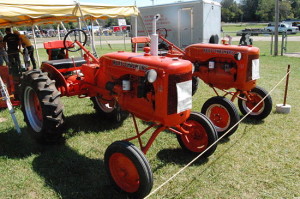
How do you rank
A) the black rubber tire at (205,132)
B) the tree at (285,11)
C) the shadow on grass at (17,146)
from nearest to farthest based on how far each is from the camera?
the black rubber tire at (205,132), the shadow on grass at (17,146), the tree at (285,11)

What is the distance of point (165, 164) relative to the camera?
3.52 meters

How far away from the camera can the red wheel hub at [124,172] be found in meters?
2.79

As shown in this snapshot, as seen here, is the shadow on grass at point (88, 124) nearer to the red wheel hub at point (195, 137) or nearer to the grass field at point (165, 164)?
the grass field at point (165, 164)

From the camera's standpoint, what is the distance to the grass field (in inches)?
118

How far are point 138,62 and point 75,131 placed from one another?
2.14m

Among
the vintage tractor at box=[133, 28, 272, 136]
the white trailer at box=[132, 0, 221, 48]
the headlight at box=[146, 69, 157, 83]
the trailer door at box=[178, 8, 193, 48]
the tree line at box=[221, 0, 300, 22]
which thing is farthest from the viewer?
the tree line at box=[221, 0, 300, 22]

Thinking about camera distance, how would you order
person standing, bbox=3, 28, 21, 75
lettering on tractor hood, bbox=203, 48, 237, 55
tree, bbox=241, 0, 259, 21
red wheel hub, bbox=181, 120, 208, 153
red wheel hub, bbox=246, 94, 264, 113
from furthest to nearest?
1. tree, bbox=241, 0, 259, 21
2. person standing, bbox=3, 28, 21, 75
3. red wheel hub, bbox=246, 94, 264, 113
4. lettering on tractor hood, bbox=203, 48, 237, 55
5. red wheel hub, bbox=181, 120, 208, 153

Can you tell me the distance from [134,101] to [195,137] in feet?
3.39

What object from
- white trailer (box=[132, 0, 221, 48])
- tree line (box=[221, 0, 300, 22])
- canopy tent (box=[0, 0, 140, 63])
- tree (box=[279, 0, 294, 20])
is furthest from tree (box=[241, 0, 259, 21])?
canopy tent (box=[0, 0, 140, 63])

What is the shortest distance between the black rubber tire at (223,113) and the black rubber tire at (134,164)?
1906 mm

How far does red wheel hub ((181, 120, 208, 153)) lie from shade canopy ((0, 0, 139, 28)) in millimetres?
3356

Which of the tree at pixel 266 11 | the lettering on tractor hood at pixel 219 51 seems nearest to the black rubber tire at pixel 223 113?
the lettering on tractor hood at pixel 219 51

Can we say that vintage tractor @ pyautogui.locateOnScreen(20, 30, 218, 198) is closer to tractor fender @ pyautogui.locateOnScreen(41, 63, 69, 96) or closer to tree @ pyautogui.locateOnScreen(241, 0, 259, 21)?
tractor fender @ pyautogui.locateOnScreen(41, 63, 69, 96)

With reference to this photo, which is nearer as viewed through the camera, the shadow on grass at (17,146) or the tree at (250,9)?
the shadow on grass at (17,146)
